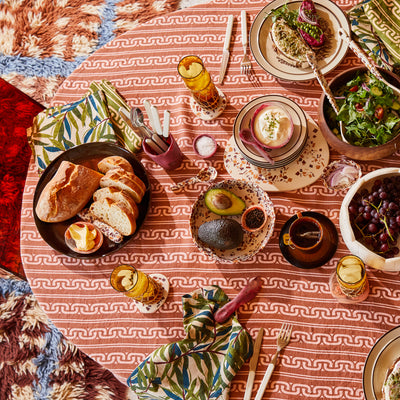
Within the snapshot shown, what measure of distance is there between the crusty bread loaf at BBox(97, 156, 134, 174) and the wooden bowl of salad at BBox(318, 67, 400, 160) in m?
0.68

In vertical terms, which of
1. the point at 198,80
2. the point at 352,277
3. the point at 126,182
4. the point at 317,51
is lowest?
the point at 352,277

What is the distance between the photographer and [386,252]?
4.25ft

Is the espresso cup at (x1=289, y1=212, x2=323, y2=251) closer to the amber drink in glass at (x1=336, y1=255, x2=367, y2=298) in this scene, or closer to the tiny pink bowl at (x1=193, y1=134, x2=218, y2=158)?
the amber drink in glass at (x1=336, y1=255, x2=367, y2=298)

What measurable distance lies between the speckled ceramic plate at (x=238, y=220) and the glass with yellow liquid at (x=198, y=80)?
0.31m

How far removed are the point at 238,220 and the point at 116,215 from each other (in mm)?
421

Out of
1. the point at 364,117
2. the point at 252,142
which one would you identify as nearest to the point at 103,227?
the point at 252,142

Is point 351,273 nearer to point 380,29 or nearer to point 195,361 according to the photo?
point 195,361

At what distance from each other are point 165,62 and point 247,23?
0.34 m

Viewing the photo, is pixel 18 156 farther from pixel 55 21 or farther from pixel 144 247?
pixel 55 21


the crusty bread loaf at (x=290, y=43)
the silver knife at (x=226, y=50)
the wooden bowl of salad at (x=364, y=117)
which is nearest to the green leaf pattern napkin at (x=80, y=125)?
the silver knife at (x=226, y=50)

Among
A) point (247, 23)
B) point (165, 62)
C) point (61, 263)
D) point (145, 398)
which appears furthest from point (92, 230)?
point (247, 23)

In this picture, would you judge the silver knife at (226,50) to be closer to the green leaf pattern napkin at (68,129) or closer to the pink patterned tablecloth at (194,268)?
the pink patterned tablecloth at (194,268)

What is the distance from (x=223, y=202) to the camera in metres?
1.43

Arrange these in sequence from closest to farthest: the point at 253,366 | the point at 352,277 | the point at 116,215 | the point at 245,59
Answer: the point at 352,277 → the point at 253,366 → the point at 116,215 → the point at 245,59
